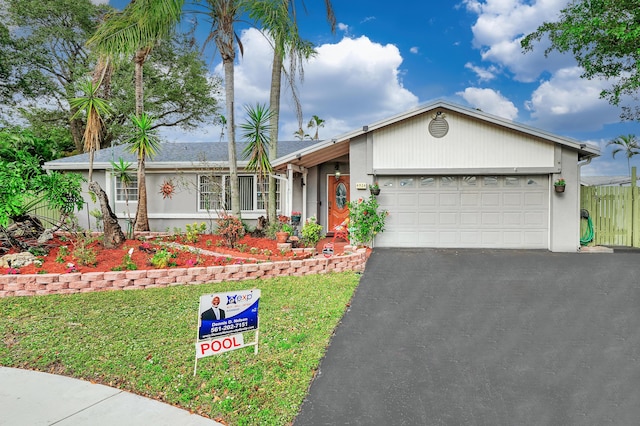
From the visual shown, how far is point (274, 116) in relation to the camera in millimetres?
12945

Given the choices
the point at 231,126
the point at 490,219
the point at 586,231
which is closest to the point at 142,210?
the point at 231,126

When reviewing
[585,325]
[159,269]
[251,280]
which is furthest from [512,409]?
[159,269]

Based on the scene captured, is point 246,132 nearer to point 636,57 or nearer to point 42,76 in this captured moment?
point 636,57

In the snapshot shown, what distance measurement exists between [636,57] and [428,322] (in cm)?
1537

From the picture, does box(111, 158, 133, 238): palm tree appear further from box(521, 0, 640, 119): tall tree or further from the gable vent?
box(521, 0, 640, 119): tall tree

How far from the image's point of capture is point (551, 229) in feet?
35.2

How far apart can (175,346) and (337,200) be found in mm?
9230

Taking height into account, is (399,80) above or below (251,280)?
above

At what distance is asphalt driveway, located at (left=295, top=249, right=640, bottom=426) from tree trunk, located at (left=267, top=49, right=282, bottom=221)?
4.97m

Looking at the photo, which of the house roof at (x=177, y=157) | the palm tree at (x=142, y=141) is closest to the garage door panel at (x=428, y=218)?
the house roof at (x=177, y=157)

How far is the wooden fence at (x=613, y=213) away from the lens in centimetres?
1162

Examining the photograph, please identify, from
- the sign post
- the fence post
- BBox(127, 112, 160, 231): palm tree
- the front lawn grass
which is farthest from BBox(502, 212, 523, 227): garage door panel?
BBox(127, 112, 160, 231): palm tree

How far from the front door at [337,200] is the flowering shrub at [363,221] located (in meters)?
2.74

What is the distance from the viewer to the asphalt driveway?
3.70m
